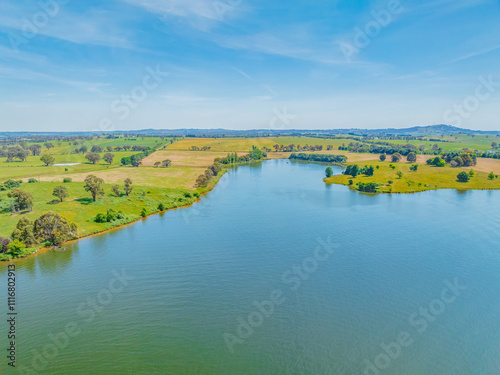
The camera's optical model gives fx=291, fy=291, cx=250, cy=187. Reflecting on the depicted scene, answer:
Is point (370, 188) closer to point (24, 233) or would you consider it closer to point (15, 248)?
point (24, 233)

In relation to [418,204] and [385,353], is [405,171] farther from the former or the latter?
[385,353]

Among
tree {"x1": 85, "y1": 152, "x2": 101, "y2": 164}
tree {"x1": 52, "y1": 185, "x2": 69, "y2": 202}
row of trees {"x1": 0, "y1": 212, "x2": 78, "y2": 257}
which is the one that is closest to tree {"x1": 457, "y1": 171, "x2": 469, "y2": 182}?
row of trees {"x1": 0, "y1": 212, "x2": 78, "y2": 257}

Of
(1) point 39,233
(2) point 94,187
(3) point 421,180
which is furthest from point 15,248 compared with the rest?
(3) point 421,180

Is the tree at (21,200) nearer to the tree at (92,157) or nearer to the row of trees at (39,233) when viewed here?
the row of trees at (39,233)

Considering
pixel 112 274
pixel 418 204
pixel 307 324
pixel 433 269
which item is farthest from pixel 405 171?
pixel 112 274

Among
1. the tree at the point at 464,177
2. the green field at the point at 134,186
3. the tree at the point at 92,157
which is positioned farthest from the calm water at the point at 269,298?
the tree at the point at 92,157

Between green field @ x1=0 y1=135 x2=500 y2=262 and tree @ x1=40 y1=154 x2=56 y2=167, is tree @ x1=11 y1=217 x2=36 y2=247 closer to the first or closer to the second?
green field @ x1=0 y1=135 x2=500 y2=262

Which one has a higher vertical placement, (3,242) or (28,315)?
(3,242)
